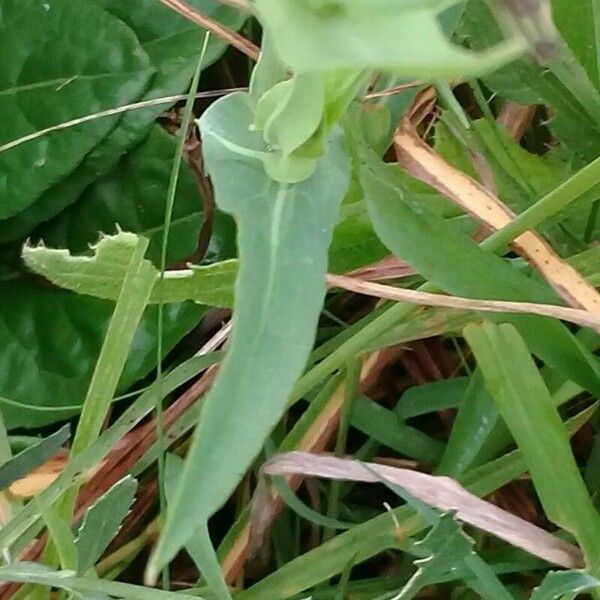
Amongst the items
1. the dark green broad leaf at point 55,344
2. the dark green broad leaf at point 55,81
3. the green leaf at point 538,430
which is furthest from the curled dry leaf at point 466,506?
the dark green broad leaf at point 55,81

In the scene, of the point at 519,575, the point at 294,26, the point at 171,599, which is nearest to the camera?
the point at 294,26

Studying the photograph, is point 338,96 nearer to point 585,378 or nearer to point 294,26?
point 294,26

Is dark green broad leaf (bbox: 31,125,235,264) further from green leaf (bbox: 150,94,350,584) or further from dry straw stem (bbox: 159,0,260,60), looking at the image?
green leaf (bbox: 150,94,350,584)

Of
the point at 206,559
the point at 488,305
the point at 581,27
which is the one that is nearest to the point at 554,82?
the point at 581,27

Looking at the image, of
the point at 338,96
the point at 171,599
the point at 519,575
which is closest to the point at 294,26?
the point at 338,96

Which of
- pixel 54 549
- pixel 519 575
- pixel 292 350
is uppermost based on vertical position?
pixel 292 350
